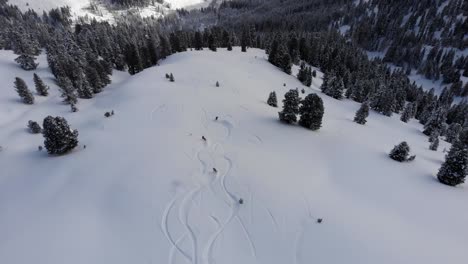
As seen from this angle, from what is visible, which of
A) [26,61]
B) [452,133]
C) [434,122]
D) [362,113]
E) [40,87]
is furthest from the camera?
[26,61]

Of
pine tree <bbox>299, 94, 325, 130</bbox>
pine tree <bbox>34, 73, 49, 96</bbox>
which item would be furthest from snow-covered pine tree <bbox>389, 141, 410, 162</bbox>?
pine tree <bbox>34, 73, 49, 96</bbox>

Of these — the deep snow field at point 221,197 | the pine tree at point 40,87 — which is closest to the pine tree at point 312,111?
the deep snow field at point 221,197

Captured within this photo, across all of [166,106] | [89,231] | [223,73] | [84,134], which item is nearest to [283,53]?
[223,73]

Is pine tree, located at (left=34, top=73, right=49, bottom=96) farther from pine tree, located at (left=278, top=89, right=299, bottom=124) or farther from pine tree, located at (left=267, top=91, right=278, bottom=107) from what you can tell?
pine tree, located at (left=278, top=89, right=299, bottom=124)

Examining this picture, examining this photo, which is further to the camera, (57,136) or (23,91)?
(23,91)

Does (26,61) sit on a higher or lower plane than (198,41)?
lower

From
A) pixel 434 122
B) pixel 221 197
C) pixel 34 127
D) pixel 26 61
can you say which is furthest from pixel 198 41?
pixel 221 197

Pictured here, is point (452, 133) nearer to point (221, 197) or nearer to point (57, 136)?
point (221, 197)

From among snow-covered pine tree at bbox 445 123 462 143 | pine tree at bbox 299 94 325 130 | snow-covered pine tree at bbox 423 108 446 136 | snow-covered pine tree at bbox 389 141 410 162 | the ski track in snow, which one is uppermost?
pine tree at bbox 299 94 325 130

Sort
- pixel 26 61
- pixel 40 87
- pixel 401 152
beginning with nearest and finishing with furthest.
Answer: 1. pixel 401 152
2. pixel 40 87
3. pixel 26 61
